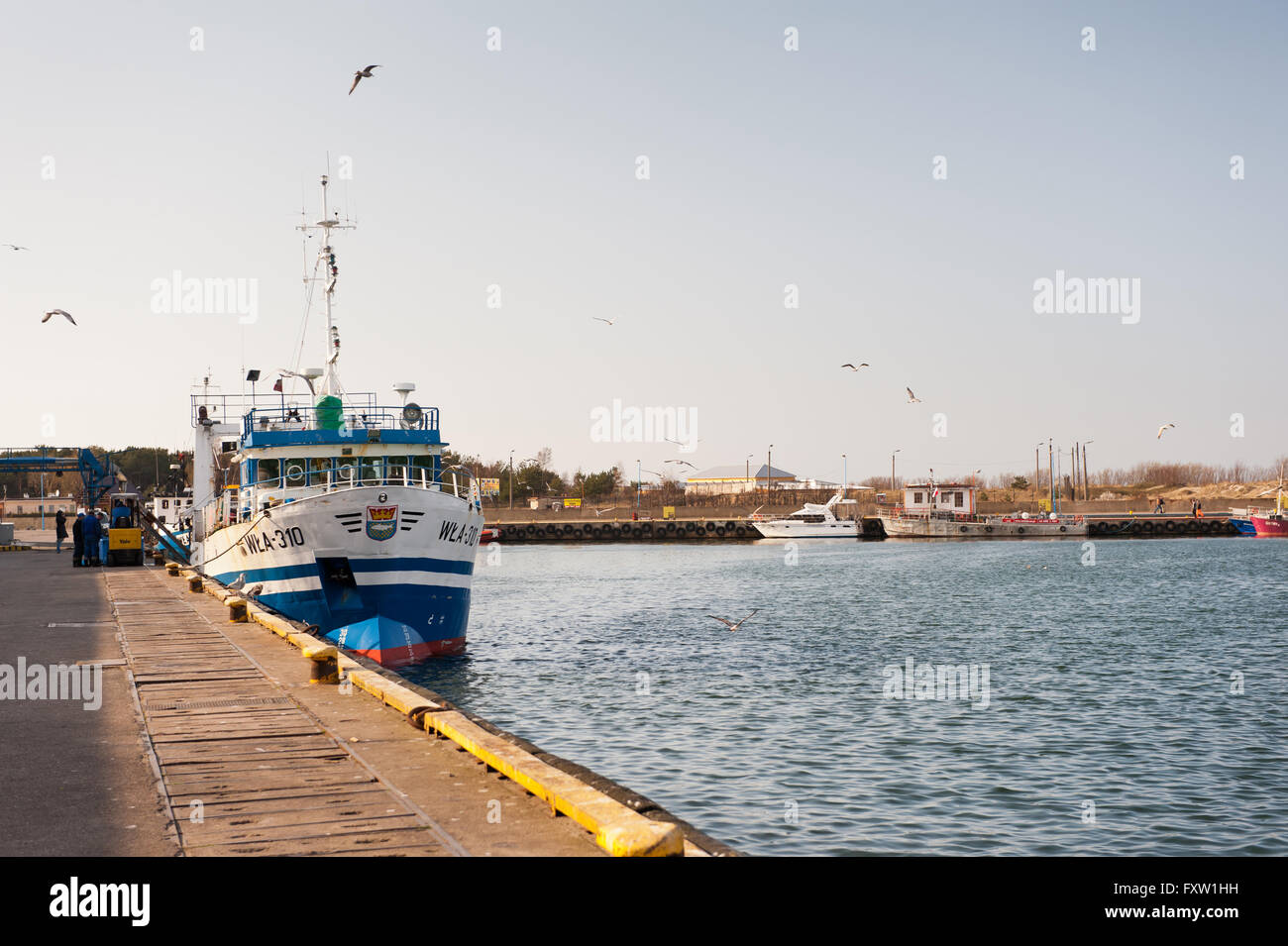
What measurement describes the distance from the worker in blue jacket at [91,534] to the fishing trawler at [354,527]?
10000 mm

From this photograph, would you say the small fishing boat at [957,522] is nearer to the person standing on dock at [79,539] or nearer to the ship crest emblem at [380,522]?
the person standing on dock at [79,539]

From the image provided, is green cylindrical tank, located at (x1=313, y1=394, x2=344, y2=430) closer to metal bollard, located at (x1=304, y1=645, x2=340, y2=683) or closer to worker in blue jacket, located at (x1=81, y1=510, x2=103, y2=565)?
metal bollard, located at (x1=304, y1=645, x2=340, y2=683)

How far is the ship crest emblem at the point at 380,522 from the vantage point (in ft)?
73.2

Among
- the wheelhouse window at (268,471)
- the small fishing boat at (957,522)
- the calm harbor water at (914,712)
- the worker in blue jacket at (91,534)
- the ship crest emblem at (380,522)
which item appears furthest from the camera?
the small fishing boat at (957,522)

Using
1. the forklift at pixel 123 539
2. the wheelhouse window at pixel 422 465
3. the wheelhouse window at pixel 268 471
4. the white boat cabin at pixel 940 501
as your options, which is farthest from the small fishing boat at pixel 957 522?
the wheelhouse window at pixel 268 471

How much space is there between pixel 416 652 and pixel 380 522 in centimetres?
348

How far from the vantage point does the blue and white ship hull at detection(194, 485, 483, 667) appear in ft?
73.5

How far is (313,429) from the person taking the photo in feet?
85.9

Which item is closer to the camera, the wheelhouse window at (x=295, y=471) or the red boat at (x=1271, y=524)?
the wheelhouse window at (x=295, y=471)

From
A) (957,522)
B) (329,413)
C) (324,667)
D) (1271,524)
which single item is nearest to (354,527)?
(329,413)

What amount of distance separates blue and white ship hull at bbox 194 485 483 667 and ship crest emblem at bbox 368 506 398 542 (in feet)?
0.06
